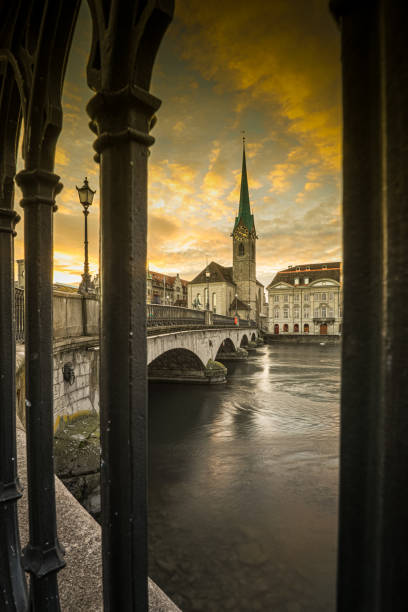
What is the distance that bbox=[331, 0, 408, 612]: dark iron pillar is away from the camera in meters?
0.56

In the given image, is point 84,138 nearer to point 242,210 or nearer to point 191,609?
point 191,609

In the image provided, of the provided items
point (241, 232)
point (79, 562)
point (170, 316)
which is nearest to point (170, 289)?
point (241, 232)

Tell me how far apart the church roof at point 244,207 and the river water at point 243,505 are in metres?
55.8

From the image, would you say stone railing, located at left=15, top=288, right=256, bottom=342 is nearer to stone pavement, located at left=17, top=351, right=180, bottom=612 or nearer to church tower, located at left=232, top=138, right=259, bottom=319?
stone pavement, located at left=17, top=351, right=180, bottom=612

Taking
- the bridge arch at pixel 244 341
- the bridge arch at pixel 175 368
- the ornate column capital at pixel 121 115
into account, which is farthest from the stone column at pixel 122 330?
the bridge arch at pixel 244 341

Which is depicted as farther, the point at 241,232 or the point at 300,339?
the point at 241,232

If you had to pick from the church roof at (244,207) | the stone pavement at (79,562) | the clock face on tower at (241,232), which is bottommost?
the stone pavement at (79,562)

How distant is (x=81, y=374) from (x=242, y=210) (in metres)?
65.3

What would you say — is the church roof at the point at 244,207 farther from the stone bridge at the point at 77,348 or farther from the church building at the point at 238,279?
the stone bridge at the point at 77,348

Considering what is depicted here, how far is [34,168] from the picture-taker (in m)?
1.96

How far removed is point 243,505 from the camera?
A: 310 inches

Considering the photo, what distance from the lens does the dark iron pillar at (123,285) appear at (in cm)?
129

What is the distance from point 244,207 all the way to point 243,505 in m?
65.4

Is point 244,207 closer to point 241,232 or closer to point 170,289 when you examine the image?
point 241,232
